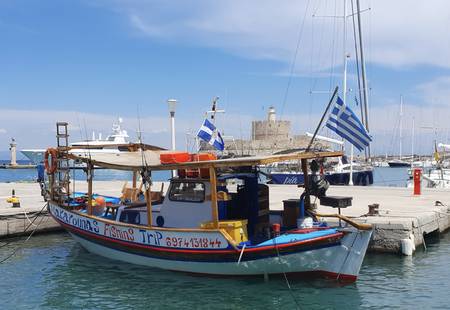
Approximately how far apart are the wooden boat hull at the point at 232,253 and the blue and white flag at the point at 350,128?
6727 mm

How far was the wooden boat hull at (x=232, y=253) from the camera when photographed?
37.0 feet

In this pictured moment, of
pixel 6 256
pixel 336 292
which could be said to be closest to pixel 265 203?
pixel 336 292

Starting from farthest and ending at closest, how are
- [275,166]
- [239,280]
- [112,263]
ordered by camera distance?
1. [275,166]
2. [112,263]
3. [239,280]

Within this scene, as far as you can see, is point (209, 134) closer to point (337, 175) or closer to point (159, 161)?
point (159, 161)

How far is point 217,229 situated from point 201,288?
1399 millimetres

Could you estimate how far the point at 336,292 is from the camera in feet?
37.2

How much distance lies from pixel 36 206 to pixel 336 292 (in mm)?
13267

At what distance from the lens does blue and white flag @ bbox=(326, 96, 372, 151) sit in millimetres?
17594

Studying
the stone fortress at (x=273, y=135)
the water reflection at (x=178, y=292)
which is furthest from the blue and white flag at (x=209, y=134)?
the stone fortress at (x=273, y=135)

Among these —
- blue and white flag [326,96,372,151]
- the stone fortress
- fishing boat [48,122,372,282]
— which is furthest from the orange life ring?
the stone fortress

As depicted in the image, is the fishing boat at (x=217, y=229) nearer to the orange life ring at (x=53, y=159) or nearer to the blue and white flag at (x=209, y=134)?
the orange life ring at (x=53, y=159)

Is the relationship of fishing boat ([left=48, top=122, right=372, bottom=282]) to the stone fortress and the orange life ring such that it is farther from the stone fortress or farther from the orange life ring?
the stone fortress

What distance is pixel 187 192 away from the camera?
12789mm

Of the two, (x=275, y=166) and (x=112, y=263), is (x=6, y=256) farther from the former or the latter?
(x=275, y=166)
